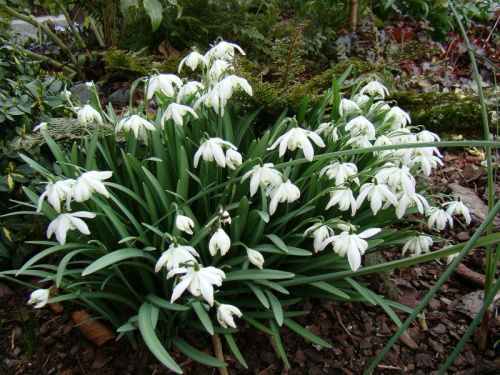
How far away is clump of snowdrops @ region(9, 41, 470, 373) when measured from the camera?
1.47 m

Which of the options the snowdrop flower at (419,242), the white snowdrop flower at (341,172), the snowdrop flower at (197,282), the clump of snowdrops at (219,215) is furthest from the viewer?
the snowdrop flower at (419,242)

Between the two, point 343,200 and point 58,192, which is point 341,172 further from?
point 58,192

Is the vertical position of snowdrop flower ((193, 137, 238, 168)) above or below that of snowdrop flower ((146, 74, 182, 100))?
below

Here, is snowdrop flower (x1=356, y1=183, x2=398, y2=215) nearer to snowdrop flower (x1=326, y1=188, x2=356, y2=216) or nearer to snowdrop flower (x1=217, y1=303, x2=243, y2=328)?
snowdrop flower (x1=326, y1=188, x2=356, y2=216)

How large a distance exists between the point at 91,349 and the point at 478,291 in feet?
5.65

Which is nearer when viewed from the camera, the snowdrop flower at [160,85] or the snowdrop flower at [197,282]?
the snowdrop flower at [197,282]

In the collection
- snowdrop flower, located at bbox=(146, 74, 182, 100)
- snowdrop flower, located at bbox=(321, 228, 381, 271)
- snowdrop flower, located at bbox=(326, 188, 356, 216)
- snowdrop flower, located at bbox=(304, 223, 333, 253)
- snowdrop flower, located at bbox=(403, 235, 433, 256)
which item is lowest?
snowdrop flower, located at bbox=(403, 235, 433, 256)

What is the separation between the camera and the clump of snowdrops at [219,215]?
4.83 ft

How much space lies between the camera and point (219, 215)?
1.44 metres

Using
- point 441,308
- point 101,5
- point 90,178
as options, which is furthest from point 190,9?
point 441,308

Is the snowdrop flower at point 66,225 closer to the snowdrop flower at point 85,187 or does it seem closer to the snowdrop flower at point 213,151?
the snowdrop flower at point 85,187

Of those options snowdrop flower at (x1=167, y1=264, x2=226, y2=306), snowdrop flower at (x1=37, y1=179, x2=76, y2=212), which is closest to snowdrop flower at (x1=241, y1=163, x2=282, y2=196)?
snowdrop flower at (x1=167, y1=264, x2=226, y2=306)

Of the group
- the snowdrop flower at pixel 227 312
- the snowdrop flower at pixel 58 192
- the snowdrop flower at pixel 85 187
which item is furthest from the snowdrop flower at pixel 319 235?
the snowdrop flower at pixel 58 192

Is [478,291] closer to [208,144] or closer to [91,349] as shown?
[208,144]
